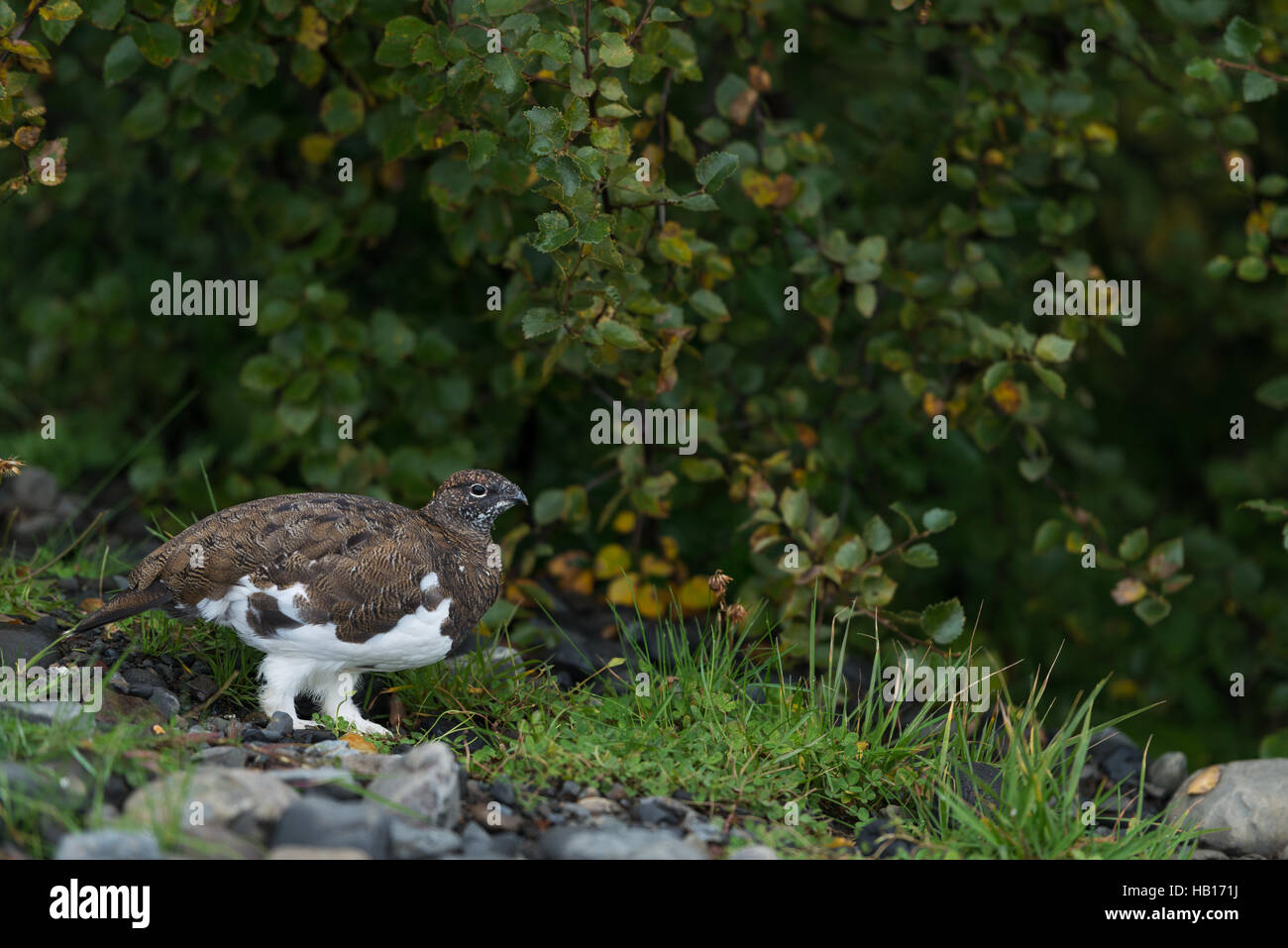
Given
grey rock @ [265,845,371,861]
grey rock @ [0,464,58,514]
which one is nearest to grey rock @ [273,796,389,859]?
grey rock @ [265,845,371,861]

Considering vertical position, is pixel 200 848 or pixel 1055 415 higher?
pixel 1055 415

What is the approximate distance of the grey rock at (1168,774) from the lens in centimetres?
571

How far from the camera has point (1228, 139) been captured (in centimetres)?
591

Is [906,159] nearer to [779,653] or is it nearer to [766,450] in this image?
[766,450]

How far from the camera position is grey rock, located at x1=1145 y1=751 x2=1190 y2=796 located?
18.7 ft

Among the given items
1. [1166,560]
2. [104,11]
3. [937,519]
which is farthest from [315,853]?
[1166,560]

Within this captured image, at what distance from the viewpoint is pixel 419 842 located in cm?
340

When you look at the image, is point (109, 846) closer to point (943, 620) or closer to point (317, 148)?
point (943, 620)

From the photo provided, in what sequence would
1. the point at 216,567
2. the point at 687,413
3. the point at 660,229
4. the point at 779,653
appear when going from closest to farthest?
the point at 216,567 < the point at 779,653 < the point at 660,229 < the point at 687,413

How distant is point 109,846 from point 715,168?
9.36 feet

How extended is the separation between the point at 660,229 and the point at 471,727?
2.08m

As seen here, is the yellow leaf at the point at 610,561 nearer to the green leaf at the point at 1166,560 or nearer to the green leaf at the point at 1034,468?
the green leaf at the point at 1034,468

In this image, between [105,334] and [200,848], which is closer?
[200,848]

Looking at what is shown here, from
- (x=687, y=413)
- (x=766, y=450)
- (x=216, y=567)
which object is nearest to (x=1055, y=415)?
(x=766, y=450)
